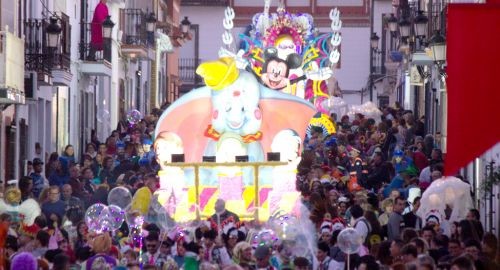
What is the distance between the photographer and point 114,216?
21703 mm

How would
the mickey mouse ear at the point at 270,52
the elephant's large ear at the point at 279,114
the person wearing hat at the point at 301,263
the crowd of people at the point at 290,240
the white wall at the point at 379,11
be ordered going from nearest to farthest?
the person wearing hat at the point at 301,263 → the crowd of people at the point at 290,240 → the elephant's large ear at the point at 279,114 → the mickey mouse ear at the point at 270,52 → the white wall at the point at 379,11

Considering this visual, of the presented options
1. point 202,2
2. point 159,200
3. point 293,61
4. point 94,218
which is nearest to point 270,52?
point 293,61

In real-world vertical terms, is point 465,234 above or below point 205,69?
below

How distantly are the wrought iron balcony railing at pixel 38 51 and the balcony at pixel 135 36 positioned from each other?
51.7ft

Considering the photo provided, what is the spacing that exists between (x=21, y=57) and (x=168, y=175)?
3527 millimetres

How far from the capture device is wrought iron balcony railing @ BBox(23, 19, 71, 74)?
33.3 m

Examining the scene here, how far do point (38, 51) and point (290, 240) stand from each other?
15514mm

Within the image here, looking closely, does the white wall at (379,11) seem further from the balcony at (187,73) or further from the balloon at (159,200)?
the balloon at (159,200)

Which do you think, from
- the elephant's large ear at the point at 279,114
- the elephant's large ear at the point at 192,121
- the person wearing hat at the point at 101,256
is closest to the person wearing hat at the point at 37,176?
the elephant's large ear at the point at 192,121

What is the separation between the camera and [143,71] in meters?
59.8

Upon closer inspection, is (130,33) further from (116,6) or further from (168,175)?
(168,175)

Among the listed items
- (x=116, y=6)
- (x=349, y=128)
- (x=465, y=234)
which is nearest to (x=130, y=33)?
(x=116, y=6)

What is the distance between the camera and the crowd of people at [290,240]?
17797 millimetres

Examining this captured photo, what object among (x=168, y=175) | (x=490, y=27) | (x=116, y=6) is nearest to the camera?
(x=490, y=27)
